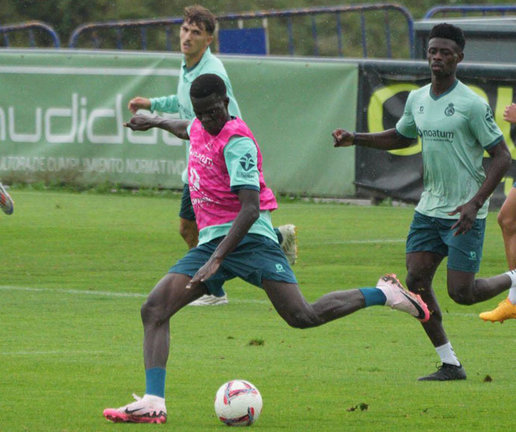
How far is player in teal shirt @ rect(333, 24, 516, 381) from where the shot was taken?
8.43 metres

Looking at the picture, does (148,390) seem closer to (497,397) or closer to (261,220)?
(261,220)

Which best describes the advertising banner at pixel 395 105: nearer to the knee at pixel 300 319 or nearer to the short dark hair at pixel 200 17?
the short dark hair at pixel 200 17

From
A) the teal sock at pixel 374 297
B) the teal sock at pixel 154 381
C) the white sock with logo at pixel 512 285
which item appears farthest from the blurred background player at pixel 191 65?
the teal sock at pixel 154 381

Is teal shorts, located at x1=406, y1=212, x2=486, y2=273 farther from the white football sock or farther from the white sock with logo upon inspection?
the white sock with logo

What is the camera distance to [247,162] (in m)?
7.24

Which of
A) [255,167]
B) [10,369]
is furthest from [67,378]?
[255,167]

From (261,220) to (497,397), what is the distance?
1731mm

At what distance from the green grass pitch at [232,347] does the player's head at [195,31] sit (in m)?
2.18

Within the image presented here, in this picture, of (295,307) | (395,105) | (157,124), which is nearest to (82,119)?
(395,105)

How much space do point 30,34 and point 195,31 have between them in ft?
48.8

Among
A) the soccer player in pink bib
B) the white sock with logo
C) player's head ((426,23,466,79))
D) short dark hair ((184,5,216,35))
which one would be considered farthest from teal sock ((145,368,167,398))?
short dark hair ((184,5,216,35))

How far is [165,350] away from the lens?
7.19 meters

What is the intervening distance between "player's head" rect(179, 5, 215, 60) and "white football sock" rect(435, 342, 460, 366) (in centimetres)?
382

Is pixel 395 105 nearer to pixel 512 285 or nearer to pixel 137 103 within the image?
pixel 137 103
